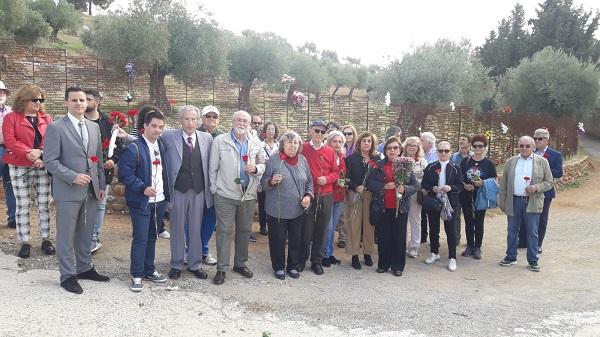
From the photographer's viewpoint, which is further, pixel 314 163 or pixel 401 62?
pixel 401 62

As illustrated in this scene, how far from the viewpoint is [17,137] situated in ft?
17.2

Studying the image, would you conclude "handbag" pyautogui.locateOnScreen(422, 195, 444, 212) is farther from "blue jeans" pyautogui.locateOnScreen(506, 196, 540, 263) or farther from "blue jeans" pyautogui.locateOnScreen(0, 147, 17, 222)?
"blue jeans" pyautogui.locateOnScreen(0, 147, 17, 222)

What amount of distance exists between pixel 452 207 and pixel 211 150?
335cm

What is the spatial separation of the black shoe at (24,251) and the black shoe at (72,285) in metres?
1.07

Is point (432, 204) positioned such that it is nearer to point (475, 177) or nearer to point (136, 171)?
point (475, 177)

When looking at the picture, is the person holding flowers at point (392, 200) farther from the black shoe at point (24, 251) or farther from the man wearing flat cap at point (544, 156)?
the black shoe at point (24, 251)

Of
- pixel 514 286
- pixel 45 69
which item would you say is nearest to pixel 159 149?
pixel 514 286

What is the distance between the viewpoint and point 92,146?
472 centimetres

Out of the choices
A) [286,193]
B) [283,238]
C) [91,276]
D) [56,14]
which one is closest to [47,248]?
[91,276]

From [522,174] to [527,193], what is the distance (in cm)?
27

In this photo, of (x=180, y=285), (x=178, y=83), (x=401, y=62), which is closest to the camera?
(x=180, y=285)

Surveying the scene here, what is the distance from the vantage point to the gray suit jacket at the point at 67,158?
14.6ft

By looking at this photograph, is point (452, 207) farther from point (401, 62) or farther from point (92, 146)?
point (401, 62)

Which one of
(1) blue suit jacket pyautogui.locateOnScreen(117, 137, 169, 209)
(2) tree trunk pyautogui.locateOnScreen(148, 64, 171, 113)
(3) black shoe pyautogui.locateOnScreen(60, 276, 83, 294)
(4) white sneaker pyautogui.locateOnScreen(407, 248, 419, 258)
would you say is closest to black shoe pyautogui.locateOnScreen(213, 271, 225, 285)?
(1) blue suit jacket pyautogui.locateOnScreen(117, 137, 169, 209)
